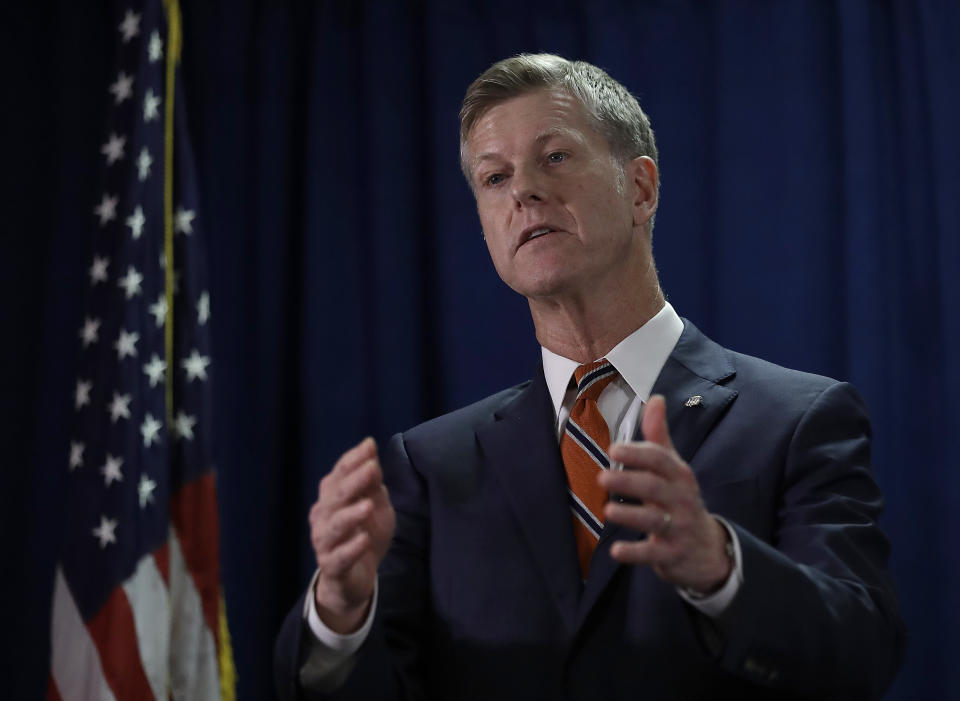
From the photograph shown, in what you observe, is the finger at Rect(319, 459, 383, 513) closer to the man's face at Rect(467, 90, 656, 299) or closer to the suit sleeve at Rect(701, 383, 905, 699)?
the suit sleeve at Rect(701, 383, 905, 699)

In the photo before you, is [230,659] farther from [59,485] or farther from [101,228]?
[101,228]

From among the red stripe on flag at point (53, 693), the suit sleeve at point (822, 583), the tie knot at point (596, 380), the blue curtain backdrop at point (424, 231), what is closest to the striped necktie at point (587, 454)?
the tie knot at point (596, 380)

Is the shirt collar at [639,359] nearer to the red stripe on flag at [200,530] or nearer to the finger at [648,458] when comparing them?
the finger at [648,458]

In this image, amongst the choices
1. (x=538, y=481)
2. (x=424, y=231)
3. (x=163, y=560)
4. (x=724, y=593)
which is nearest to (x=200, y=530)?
(x=163, y=560)

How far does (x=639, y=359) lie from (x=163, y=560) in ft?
4.95

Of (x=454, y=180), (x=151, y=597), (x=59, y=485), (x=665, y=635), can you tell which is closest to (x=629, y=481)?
(x=665, y=635)

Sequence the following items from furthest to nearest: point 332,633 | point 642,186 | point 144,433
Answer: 1. point 144,433
2. point 642,186
3. point 332,633

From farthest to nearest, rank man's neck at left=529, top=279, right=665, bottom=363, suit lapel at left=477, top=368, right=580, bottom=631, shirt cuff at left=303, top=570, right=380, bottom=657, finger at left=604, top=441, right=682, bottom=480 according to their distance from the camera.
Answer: man's neck at left=529, top=279, right=665, bottom=363, suit lapel at left=477, top=368, right=580, bottom=631, shirt cuff at left=303, top=570, right=380, bottom=657, finger at left=604, top=441, right=682, bottom=480

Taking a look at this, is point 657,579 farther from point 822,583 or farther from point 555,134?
point 555,134

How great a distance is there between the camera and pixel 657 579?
1.40 meters

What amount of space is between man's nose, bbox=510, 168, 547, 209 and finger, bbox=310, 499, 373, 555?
700 millimetres

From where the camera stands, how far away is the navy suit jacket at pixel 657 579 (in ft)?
3.89

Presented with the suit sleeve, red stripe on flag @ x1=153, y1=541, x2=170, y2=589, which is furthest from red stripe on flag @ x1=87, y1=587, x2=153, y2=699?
the suit sleeve

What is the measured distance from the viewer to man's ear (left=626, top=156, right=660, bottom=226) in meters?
1.89
